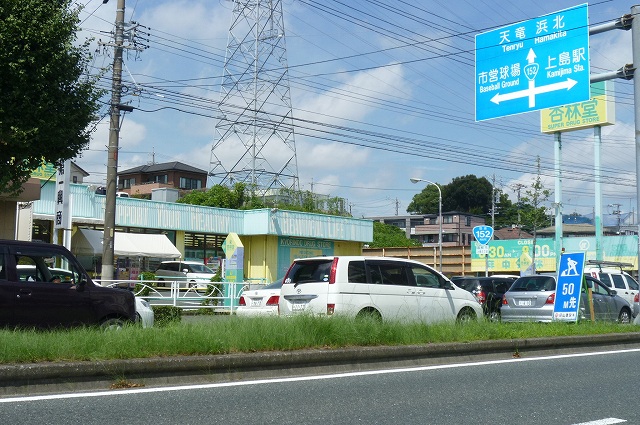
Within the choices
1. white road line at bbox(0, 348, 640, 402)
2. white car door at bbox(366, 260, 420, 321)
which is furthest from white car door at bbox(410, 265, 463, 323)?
white road line at bbox(0, 348, 640, 402)

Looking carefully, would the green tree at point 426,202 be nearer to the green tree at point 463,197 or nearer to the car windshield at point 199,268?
the green tree at point 463,197

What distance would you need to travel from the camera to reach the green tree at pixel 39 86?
46.2ft

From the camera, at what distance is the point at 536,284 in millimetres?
19109

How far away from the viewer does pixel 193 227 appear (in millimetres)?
37125

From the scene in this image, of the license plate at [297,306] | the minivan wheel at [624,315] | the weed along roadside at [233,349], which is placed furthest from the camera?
the minivan wheel at [624,315]

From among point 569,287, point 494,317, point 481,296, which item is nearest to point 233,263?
point 481,296

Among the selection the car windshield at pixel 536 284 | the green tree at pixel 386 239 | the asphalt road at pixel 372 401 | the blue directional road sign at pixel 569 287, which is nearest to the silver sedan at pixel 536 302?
the car windshield at pixel 536 284

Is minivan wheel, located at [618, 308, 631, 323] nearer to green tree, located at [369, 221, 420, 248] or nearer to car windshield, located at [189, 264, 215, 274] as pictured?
car windshield, located at [189, 264, 215, 274]

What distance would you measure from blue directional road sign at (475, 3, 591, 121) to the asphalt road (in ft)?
30.1

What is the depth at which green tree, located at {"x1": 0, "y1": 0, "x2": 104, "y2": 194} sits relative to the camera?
14.1 metres

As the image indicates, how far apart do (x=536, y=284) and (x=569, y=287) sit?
330 cm

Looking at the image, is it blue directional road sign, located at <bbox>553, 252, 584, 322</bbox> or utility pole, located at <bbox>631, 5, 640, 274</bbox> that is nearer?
blue directional road sign, located at <bbox>553, 252, 584, 322</bbox>

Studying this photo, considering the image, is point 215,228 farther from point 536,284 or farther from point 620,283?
point 536,284

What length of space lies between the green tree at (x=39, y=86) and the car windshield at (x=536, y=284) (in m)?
11.6
